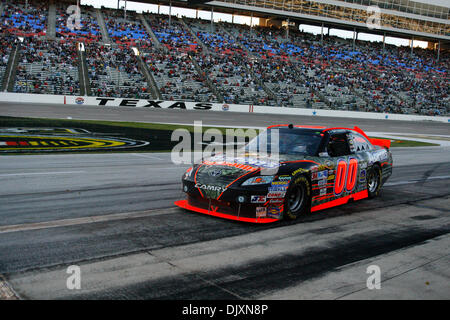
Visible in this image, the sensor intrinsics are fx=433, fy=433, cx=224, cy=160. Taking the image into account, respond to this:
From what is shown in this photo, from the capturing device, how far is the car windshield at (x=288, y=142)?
713 cm

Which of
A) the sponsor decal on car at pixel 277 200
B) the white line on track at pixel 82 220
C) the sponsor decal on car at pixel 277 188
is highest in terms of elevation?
the sponsor decal on car at pixel 277 188

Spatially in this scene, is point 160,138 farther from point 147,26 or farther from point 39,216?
point 147,26

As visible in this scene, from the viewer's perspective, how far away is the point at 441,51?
75500 millimetres

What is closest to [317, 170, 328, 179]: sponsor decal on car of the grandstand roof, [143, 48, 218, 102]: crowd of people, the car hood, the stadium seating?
the car hood

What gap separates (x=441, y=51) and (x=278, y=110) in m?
47.7

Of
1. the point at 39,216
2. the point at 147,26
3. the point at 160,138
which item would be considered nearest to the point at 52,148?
the point at 160,138

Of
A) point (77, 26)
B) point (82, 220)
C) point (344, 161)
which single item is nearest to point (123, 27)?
point (77, 26)

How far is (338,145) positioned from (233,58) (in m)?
43.3

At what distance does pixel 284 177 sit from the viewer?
611 centimetres

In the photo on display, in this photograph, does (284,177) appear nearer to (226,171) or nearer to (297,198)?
(297,198)

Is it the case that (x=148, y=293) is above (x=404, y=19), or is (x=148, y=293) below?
below

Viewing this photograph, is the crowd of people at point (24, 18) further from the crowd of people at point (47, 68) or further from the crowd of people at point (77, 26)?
the crowd of people at point (47, 68)

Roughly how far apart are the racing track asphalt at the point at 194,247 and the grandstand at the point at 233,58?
31.6m

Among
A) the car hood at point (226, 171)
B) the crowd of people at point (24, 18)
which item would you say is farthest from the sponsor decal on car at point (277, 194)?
the crowd of people at point (24, 18)
